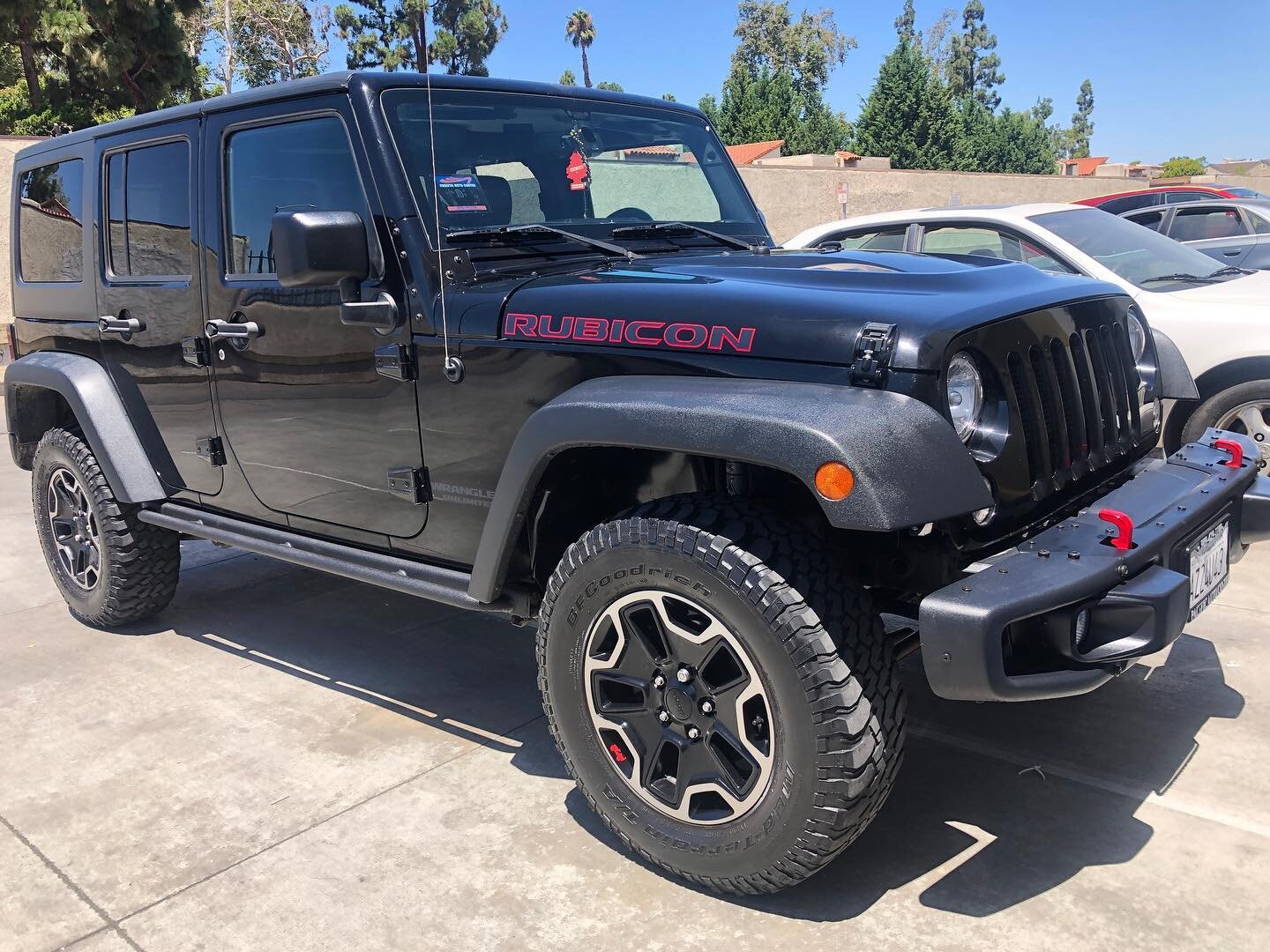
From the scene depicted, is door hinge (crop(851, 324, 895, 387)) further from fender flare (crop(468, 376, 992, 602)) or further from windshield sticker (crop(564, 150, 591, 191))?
windshield sticker (crop(564, 150, 591, 191))

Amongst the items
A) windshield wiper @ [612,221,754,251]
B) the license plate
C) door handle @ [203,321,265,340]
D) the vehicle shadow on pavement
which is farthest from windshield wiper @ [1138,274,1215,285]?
door handle @ [203,321,265,340]

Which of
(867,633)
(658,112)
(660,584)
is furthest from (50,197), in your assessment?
(867,633)

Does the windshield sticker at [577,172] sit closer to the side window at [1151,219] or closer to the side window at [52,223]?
the side window at [52,223]

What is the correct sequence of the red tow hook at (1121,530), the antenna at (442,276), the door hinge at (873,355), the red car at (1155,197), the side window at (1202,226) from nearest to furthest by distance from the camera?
the door hinge at (873,355) → the red tow hook at (1121,530) → the antenna at (442,276) → the side window at (1202,226) → the red car at (1155,197)

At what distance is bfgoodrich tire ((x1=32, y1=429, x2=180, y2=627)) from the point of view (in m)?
4.35

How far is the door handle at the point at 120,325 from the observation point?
4.04 m

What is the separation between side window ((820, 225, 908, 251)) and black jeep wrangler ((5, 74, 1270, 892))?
2724 mm

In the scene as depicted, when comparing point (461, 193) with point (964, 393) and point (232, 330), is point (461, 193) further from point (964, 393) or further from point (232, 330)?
point (964, 393)

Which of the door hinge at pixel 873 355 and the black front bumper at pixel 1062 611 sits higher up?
the door hinge at pixel 873 355

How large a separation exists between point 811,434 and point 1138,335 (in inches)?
66.0

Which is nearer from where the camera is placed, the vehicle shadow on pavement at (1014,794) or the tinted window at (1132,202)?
the vehicle shadow on pavement at (1014,794)

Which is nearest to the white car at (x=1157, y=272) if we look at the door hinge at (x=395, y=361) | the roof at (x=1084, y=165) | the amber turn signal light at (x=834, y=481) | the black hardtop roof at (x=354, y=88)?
the black hardtop roof at (x=354, y=88)

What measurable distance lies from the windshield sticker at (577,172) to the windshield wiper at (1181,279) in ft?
12.4

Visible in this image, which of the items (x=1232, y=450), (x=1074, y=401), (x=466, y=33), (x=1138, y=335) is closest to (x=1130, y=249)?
(x=1138, y=335)
